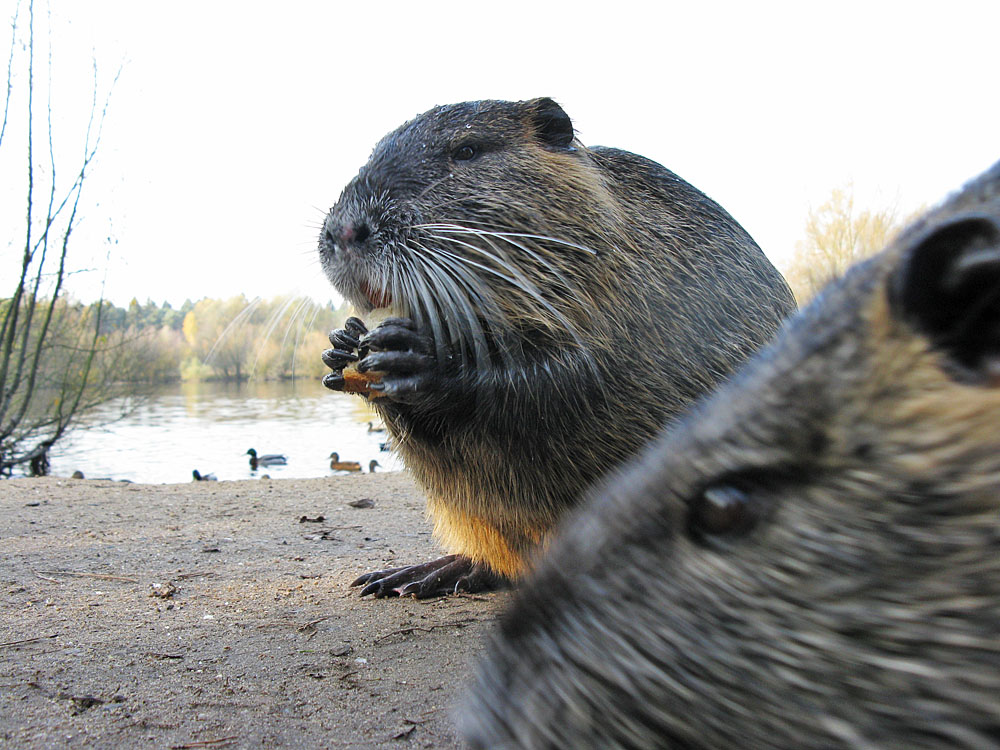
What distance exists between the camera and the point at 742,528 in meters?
0.94

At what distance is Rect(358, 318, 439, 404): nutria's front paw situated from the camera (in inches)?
92.9

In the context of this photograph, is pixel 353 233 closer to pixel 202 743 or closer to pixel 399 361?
pixel 399 361

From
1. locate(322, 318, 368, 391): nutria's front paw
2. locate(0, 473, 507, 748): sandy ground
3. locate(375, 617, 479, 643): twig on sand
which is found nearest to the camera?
locate(0, 473, 507, 748): sandy ground

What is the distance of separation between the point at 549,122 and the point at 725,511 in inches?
89.3

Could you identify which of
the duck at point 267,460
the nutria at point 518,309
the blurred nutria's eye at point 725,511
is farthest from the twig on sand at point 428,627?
the duck at point 267,460

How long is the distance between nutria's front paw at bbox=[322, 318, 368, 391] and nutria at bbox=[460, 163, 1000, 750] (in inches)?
65.9

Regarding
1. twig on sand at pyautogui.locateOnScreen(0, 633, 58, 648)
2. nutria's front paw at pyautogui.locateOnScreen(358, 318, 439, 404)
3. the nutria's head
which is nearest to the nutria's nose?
the nutria's head

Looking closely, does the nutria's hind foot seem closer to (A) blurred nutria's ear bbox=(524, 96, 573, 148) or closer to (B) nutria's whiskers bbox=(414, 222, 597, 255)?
(B) nutria's whiskers bbox=(414, 222, 597, 255)

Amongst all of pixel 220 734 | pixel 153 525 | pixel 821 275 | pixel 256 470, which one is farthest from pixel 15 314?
pixel 821 275

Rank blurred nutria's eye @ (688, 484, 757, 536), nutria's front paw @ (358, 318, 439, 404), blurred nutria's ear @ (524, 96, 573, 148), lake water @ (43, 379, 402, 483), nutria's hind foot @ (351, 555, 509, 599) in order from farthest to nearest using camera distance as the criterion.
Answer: lake water @ (43, 379, 402, 483) < nutria's hind foot @ (351, 555, 509, 599) < blurred nutria's ear @ (524, 96, 573, 148) < nutria's front paw @ (358, 318, 439, 404) < blurred nutria's eye @ (688, 484, 757, 536)

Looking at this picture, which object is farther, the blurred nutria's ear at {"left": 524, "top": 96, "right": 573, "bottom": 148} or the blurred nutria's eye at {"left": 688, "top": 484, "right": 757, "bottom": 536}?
the blurred nutria's ear at {"left": 524, "top": 96, "right": 573, "bottom": 148}

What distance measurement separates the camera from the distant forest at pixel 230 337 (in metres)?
3.14

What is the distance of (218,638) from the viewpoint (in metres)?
2.57

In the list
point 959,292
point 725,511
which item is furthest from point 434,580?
point 959,292
